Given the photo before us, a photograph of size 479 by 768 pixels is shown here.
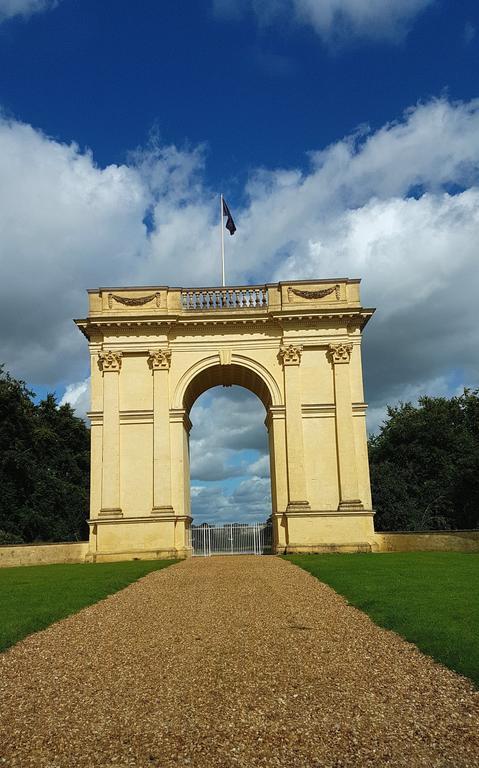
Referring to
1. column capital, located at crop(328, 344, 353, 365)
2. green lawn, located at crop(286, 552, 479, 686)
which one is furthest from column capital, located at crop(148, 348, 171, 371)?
green lawn, located at crop(286, 552, 479, 686)

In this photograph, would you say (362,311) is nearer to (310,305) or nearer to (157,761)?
(310,305)

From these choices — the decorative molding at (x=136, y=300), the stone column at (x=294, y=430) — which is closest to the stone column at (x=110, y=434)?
the decorative molding at (x=136, y=300)

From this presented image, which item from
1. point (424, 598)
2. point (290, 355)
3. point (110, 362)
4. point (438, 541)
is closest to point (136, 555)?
point (110, 362)

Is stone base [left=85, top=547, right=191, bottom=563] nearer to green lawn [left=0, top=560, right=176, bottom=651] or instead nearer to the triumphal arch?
the triumphal arch

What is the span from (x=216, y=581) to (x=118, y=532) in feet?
36.2

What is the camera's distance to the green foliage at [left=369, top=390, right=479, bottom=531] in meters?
40.5

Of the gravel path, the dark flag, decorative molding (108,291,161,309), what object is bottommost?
the gravel path

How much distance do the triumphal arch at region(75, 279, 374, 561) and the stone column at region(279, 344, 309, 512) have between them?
0.04 metres

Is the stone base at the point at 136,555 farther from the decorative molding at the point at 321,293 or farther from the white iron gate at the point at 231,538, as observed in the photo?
the decorative molding at the point at 321,293

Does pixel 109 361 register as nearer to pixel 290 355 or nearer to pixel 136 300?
pixel 136 300

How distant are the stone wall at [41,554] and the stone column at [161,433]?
130 inches

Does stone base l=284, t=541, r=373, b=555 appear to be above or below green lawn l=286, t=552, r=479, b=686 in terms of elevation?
above

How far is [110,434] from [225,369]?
19.4 ft

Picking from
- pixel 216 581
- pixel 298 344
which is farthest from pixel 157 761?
pixel 298 344
